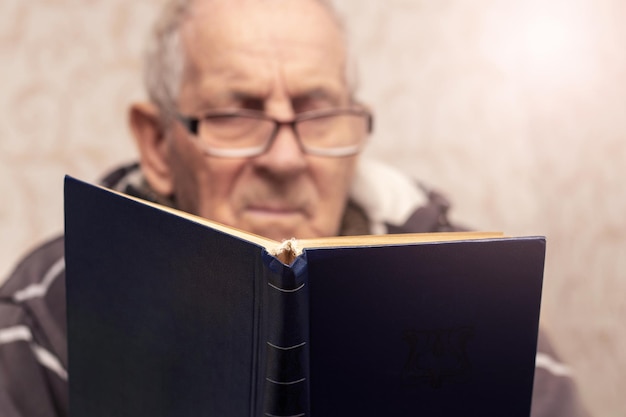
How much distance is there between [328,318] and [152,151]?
2.33 feet

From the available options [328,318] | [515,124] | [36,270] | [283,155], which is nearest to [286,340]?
[328,318]

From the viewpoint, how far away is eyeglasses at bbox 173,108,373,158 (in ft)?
3.19

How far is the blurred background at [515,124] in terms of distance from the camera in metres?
1.42

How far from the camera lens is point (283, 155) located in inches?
37.7

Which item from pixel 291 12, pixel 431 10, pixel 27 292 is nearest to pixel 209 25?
pixel 291 12

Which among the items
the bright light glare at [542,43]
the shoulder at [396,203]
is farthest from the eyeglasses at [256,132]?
the bright light glare at [542,43]

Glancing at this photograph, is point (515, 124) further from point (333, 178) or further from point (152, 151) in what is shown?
point (152, 151)

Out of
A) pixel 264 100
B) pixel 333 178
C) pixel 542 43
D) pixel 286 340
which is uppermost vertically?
pixel 542 43

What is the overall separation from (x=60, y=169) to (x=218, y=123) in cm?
54

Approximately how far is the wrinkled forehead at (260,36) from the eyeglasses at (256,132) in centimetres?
7

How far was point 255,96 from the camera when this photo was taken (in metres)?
0.98

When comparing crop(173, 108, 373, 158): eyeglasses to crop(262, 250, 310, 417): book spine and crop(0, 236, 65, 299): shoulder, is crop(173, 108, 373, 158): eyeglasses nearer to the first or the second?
crop(0, 236, 65, 299): shoulder

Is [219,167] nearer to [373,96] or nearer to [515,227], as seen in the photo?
[373,96]

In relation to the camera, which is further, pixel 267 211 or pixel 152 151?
pixel 152 151
